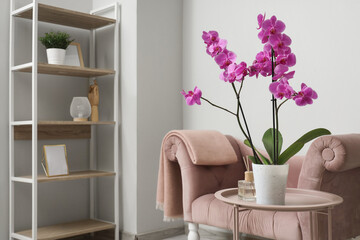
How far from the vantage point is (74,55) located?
3.13 m

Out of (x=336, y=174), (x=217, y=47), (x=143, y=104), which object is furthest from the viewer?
(x=143, y=104)

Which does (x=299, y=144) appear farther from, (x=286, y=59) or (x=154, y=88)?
(x=154, y=88)

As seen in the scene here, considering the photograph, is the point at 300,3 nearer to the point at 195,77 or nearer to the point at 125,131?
the point at 195,77

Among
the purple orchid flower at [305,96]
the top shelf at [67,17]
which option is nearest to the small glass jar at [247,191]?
the purple orchid flower at [305,96]

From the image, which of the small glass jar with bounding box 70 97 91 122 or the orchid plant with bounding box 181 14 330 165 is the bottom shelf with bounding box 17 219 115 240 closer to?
the small glass jar with bounding box 70 97 91 122

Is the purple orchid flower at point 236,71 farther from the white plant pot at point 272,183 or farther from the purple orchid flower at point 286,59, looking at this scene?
the white plant pot at point 272,183

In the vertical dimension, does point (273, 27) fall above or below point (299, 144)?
above

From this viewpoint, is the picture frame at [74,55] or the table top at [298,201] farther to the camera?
the picture frame at [74,55]

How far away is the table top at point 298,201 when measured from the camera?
4.99 ft

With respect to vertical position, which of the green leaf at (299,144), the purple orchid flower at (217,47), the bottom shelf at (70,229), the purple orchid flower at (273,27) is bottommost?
the bottom shelf at (70,229)

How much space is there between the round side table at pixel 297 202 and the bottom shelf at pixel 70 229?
4.49 feet

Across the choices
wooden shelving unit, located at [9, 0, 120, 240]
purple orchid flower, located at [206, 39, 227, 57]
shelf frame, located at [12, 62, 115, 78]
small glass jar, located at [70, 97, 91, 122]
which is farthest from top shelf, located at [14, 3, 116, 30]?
purple orchid flower, located at [206, 39, 227, 57]

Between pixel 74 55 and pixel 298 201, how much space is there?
206 centimetres

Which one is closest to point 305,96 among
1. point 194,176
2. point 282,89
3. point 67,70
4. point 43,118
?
point 282,89
